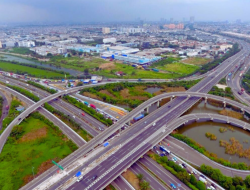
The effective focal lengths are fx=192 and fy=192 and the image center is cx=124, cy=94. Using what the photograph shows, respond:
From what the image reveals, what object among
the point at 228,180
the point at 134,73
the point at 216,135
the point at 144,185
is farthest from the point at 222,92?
the point at 144,185

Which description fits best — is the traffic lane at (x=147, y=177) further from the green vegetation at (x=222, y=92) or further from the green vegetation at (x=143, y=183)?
the green vegetation at (x=222, y=92)

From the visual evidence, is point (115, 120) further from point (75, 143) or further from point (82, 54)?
point (82, 54)

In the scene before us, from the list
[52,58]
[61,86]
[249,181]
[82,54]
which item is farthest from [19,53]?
[249,181]

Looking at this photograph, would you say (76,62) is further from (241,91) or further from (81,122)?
(241,91)

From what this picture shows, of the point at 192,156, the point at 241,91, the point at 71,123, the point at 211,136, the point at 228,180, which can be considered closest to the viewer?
the point at 228,180

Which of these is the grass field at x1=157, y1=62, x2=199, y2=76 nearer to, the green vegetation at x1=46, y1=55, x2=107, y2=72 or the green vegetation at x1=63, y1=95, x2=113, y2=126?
the green vegetation at x1=46, y1=55, x2=107, y2=72

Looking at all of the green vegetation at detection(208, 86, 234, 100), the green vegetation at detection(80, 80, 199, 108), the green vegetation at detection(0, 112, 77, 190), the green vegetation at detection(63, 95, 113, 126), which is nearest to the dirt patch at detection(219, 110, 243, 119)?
the green vegetation at detection(208, 86, 234, 100)

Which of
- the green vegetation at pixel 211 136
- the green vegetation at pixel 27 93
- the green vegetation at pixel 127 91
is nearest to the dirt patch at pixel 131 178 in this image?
the green vegetation at pixel 211 136
